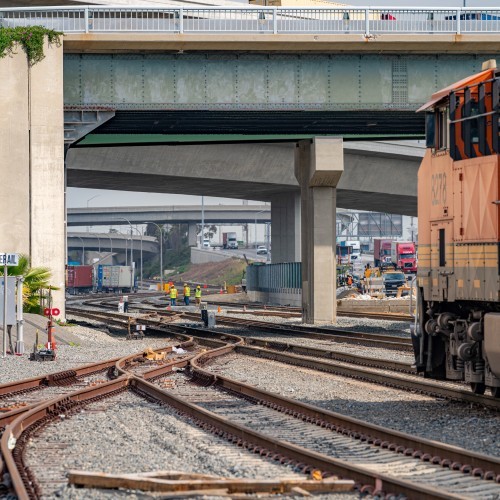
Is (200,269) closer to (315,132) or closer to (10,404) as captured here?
(315,132)

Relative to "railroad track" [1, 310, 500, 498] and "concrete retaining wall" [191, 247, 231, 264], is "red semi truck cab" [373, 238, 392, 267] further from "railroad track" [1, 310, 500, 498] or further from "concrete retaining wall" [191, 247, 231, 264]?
"railroad track" [1, 310, 500, 498]

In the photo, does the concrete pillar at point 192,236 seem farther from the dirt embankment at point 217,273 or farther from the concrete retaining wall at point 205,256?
the dirt embankment at point 217,273

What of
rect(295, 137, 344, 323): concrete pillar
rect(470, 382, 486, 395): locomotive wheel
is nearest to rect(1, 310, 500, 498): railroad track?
rect(470, 382, 486, 395): locomotive wheel

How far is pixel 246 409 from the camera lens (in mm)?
17141

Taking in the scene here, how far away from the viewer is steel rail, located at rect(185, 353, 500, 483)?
10923 mm

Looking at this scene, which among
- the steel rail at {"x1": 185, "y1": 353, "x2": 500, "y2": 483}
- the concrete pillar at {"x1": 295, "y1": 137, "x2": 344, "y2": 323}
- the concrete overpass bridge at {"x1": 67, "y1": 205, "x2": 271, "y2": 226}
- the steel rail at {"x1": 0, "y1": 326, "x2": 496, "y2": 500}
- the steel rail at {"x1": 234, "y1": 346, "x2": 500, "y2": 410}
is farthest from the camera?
the concrete overpass bridge at {"x1": 67, "y1": 205, "x2": 271, "y2": 226}

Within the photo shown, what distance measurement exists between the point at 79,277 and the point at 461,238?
104739 millimetres

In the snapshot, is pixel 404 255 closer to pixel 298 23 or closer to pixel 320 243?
pixel 320 243

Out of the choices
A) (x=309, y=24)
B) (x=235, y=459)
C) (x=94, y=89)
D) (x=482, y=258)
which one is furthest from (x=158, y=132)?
(x=235, y=459)

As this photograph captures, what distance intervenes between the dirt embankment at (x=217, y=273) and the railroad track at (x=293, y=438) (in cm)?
11938

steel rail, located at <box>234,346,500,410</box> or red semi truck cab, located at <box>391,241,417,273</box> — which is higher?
red semi truck cab, located at <box>391,241,417,273</box>

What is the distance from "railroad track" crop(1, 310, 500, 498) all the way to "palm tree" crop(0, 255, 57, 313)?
629 inches

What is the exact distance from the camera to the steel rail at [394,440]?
35.8ft

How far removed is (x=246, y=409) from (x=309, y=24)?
24646mm
